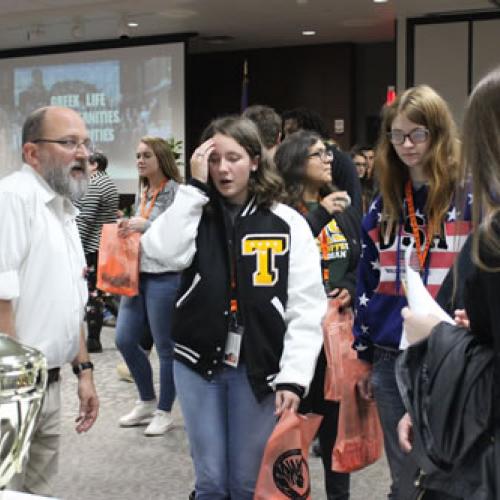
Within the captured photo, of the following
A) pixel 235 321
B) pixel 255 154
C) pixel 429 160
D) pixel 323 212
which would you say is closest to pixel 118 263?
pixel 323 212

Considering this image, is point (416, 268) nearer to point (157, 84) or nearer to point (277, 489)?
point (277, 489)

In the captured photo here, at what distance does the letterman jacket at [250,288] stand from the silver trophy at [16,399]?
1.18 meters

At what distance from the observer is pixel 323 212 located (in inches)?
118

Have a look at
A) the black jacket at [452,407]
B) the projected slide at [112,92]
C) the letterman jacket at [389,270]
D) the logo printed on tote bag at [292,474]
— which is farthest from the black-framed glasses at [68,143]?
the projected slide at [112,92]

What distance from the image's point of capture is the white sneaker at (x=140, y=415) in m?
4.45

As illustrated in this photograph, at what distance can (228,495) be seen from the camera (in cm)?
231

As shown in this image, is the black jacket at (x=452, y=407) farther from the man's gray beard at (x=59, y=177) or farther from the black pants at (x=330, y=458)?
the black pants at (x=330, y=458)

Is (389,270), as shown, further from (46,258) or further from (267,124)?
(267,124)

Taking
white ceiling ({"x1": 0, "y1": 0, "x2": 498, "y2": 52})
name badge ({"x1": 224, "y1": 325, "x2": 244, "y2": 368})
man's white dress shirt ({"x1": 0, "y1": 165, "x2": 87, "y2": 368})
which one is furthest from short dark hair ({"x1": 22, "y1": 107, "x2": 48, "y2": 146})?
white ceiling ({"x1": 0, "y1": 0, "x2": 498, "y2": 52})

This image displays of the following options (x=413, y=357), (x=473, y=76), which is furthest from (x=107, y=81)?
(x=413, y=357)

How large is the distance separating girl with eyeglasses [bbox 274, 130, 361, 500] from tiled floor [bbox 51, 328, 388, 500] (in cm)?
80

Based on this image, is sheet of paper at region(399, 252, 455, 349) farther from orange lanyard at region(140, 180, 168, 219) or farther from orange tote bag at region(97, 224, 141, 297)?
orange lanyard at region(140, 180, 168, 219)

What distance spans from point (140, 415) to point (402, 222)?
2.58 m

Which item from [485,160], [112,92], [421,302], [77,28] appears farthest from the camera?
[112,92]
